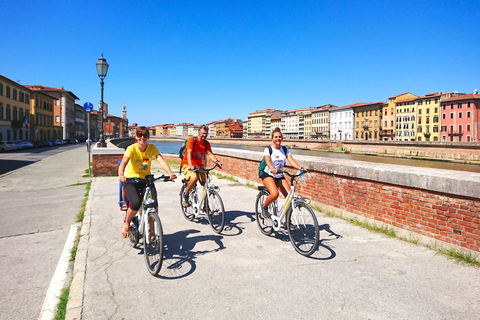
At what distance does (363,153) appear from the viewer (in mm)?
63406

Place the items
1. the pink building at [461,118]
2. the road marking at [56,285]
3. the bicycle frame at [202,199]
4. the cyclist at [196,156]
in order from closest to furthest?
the road marking at [56,285] < the bicycle frame at [202,199] < the cyclist at [196,156] < the pink building at [461,118]

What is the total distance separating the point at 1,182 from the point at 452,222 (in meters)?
14.4

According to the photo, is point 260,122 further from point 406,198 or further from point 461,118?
point 406,198

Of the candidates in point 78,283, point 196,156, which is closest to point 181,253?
point 78,283

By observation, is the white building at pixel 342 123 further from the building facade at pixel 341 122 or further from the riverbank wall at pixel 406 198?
the riverbank wall at pixel 406 198

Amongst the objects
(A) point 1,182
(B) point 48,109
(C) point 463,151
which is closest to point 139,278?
(A) point 1,182

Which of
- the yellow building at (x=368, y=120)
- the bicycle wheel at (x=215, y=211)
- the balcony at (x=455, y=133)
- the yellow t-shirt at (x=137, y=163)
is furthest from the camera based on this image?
the yellow building at (x=368, y=120)

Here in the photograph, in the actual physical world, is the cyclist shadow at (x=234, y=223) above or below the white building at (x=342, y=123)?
below

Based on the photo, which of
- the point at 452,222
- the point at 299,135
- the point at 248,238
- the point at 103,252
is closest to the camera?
the point at 452,222

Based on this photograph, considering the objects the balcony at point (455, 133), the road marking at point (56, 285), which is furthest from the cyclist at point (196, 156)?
the balcony at point (455, 133)

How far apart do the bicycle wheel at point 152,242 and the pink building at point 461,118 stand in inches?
3170

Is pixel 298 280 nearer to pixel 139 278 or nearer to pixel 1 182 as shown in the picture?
pixel 139 278

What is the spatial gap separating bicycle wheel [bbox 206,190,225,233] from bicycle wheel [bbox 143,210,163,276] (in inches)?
59.2

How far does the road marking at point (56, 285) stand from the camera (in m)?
2.93
